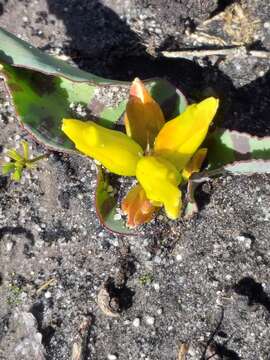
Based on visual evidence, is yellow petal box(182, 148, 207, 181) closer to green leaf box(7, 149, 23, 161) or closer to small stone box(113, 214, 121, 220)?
small stone box(113, 214, 121, 220)

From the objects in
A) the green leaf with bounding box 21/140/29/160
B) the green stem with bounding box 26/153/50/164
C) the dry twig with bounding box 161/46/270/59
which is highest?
the dry twig with bounding box 161/46/270/59

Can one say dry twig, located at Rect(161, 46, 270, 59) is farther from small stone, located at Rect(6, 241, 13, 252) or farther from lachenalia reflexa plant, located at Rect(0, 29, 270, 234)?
small stone, located at Rect(6, 241, 13, 252)

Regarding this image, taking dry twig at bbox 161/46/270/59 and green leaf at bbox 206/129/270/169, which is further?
dry twig at bbox 161/46/270/59

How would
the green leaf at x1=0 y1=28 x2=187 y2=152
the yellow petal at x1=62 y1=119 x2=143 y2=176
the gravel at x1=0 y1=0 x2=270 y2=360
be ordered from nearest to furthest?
the yellow petal at x1=62 y1=119 x2=143 y2=176
the green leaf at x1=0 y1=28 x2=187 y2=152
the gravel at x1=0 y1=0 x2=270 y2=360

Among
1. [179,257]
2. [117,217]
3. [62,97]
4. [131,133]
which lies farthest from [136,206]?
[62,97]

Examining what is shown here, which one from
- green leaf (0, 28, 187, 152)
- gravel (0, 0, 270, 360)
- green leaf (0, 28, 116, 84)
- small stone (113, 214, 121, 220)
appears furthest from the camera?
gravel (0, 0, 270, 360)

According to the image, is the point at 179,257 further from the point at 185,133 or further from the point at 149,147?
the point at 185,133

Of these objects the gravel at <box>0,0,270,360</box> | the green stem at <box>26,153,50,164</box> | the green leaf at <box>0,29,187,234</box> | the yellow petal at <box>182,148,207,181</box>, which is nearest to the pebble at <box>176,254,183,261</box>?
the gravel at <box>0,0,270,360</box>

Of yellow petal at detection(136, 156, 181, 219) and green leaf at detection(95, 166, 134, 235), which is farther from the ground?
yellow petal at detection(136, 156, 181, 219)
